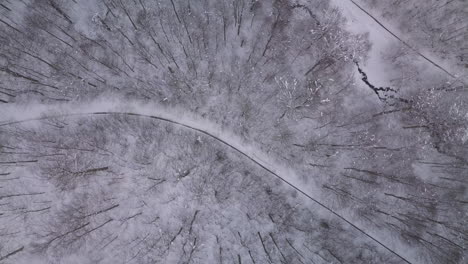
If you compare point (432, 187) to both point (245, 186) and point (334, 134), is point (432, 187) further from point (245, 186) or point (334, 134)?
point (245, 186)

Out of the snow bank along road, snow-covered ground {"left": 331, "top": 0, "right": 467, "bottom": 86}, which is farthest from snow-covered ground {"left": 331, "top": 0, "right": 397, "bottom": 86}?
the snow bank along road

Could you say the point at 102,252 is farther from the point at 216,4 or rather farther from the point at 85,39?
the point at 216,4

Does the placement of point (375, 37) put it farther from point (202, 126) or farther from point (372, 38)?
point (202, 126)

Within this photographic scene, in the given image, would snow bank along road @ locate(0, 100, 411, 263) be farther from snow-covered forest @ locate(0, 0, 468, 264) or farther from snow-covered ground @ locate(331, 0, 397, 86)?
snow-covered ground @ locate(331, 0, 397, 86)

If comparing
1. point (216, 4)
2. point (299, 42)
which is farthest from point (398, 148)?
point (216, 4)

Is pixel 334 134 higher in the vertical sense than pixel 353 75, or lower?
lower

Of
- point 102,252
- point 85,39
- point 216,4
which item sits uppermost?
point 216,4

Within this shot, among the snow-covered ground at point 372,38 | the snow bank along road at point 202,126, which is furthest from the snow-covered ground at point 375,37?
the snow bank along road at point 202,126

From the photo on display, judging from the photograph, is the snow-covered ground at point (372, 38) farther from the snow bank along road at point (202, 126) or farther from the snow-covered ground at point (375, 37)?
the snow bank along road at point (202, 126)

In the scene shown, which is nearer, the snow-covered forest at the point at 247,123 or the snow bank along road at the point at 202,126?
the snow-covered forest at the point at 247,123
